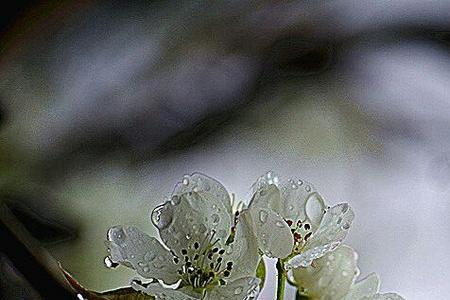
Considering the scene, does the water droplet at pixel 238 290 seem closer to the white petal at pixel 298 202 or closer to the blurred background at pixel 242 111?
the white petal at pixel 298 202

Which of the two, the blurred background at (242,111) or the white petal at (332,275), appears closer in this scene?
the white petal at (332,275)

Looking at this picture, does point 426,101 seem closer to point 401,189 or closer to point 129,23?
point 401,189

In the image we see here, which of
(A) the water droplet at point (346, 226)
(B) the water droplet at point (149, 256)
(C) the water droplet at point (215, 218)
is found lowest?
(B) the water droplet at point (149, 256)

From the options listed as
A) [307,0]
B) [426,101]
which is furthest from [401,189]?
[307,0]

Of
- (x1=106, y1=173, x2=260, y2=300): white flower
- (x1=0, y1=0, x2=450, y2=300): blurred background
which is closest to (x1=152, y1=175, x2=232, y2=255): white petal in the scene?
(x1=106, y1=173, x2=260, y2=300): white flower

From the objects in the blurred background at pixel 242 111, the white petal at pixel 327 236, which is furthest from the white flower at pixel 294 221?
the blurred background at pixel 242 111

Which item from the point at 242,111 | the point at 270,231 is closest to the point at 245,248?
the point at 270,231

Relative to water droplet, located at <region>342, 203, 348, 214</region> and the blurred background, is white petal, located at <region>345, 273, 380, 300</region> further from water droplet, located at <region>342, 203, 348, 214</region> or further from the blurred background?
the blurred background
